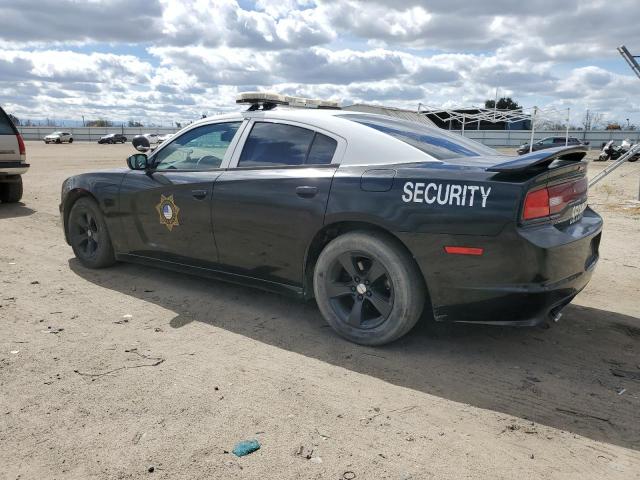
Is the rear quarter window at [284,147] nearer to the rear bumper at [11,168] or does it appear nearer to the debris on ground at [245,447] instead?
the debris on ground at [245,447]

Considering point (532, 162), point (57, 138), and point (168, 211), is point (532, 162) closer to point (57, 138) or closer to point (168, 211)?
point (168, 211)

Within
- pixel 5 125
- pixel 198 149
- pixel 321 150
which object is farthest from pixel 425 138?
pixel 5 125

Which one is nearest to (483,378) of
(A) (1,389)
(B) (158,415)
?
(B) (158,415)

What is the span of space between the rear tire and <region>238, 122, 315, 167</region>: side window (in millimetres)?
7249

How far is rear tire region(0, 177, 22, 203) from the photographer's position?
31.2 ft

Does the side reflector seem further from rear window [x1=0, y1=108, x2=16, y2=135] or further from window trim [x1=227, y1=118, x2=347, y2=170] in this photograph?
rear window [x1=0, y1=108, x2=16, y2=135]

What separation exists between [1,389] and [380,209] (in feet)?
7.88

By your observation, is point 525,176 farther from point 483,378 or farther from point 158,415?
point 158,415

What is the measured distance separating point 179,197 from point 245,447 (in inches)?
96.6

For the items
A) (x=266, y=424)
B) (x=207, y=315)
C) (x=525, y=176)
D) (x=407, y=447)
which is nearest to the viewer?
(x=407, y=447)

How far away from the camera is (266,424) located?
105 inches

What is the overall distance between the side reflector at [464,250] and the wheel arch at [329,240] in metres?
0.24

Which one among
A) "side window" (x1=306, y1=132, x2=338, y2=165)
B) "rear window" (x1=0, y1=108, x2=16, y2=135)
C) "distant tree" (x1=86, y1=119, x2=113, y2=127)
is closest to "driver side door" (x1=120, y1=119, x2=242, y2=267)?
"side window" (x1=306, y1=132, x2=338, y2=165)

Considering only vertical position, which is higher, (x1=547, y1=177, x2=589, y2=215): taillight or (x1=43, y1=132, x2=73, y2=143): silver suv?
(x1=547, y1=177, x2=589, y2=215): taillight
